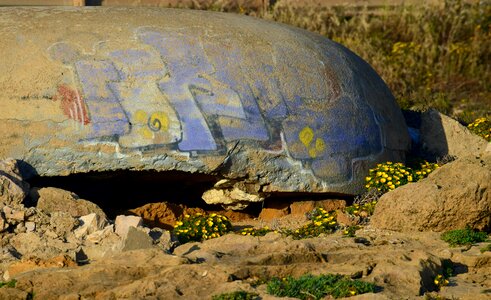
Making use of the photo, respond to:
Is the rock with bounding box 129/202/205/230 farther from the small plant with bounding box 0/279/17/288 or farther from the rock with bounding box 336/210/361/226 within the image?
the small plant with bounding box 0/279/17/288

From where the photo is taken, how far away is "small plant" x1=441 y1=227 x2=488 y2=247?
10.3 meters

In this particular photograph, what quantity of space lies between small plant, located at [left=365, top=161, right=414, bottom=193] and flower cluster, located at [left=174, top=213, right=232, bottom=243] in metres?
1.94

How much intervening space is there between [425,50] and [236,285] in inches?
523

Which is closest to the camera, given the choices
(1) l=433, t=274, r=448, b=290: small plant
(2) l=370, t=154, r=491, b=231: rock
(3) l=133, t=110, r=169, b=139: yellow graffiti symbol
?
(1) l=433, t=274, r=448, b=290: small plant

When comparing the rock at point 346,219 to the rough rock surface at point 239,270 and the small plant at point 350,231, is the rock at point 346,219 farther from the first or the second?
the rough rock surface at point 239,270

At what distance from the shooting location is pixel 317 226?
11.1 m

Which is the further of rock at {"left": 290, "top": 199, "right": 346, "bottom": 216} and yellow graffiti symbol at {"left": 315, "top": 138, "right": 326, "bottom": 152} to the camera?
rock at {"left": 290, "top": 199, "right": 346, "bottom": 216}

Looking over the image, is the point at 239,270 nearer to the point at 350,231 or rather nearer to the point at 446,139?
the point at 350,231

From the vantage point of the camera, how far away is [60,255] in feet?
30.3

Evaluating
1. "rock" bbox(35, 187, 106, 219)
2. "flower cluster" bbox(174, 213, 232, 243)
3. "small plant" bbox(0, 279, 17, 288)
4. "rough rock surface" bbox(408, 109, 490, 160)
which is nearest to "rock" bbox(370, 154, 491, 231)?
"flower cluster" bbox(174, 213, 232, 243)

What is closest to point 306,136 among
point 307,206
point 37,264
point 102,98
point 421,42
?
point 307,206

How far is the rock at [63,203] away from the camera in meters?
10.4

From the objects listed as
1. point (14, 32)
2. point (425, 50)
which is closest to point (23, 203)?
point (14, 32)

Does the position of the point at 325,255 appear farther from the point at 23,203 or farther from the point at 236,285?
the point at 23,203
